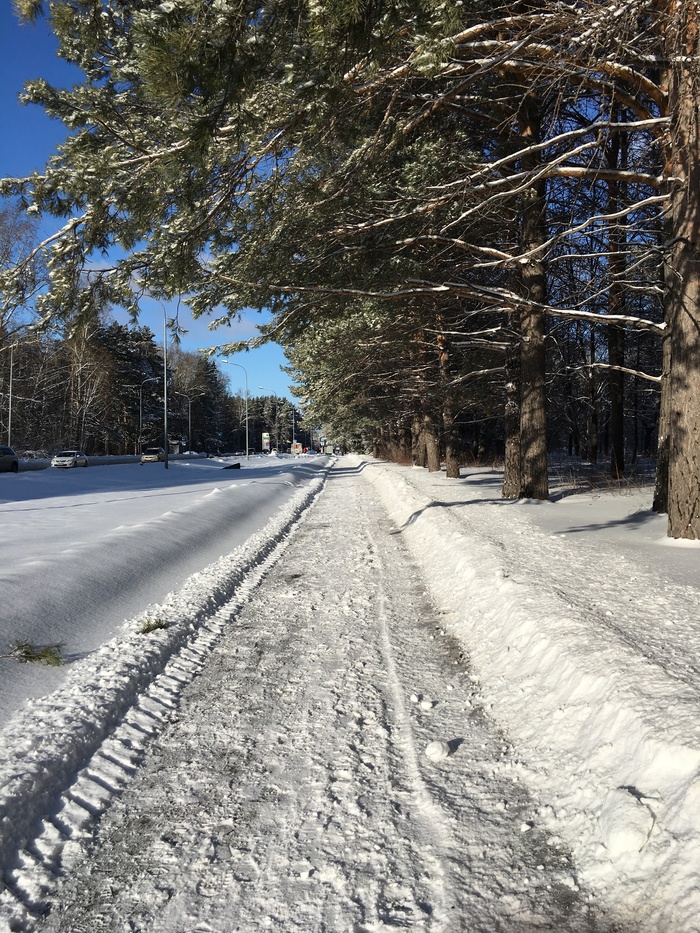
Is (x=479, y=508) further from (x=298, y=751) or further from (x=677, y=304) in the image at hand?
(x=298, y=751)

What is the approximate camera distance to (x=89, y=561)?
7.72 meters

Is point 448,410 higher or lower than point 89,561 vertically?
higher

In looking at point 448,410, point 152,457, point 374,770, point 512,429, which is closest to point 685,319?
point 374,770

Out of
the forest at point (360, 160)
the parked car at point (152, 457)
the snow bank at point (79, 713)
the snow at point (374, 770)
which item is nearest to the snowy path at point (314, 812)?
the snow at point (374, 770)

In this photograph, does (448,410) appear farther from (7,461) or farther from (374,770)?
(7,461)

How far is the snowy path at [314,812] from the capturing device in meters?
2.38

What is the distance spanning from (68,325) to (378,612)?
14.2ft

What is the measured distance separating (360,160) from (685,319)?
489cm

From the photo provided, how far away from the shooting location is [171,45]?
431 centimetres

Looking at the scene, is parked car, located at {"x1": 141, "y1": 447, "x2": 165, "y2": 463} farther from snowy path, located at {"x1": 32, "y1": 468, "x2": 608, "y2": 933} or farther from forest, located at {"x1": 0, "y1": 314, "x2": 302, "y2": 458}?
snowy path, located at {"x1": 32, "y1": 468, "x2": 608, "y2": 933}

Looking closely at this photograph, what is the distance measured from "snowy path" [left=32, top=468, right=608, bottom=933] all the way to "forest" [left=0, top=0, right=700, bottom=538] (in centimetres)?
428

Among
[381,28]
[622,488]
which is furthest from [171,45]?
[622,488]

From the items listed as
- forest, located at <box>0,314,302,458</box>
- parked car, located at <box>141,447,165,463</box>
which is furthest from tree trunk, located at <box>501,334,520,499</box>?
parked car, located at <box>141,447,165,463</box>

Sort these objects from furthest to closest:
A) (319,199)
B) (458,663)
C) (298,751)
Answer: (319,199), (458,663), (298,751)
